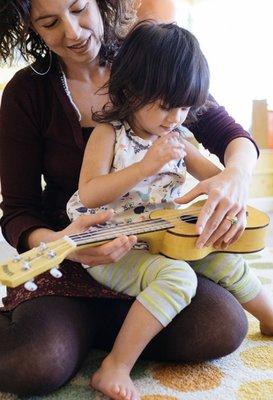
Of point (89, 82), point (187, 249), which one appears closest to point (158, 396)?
point (187, 249)

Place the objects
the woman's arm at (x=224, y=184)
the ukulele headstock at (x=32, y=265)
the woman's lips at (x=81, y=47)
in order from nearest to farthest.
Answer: the ukulele headstock at (x=32, y=265) → the woman's arm at (x=224, y=184) → the woman's lips at (x=81, y=47)

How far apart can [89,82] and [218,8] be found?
4.84 ft

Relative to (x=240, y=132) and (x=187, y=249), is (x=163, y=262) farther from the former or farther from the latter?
(x=240, y=132)

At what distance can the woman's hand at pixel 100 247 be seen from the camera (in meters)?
0.89

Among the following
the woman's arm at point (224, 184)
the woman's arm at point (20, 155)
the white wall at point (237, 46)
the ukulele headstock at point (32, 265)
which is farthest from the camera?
the white wall at point (237, 46)

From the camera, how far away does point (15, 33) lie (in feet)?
3.84

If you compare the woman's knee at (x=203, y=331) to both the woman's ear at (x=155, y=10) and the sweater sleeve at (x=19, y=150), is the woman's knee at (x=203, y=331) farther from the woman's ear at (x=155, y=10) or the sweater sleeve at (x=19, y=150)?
the woman's ear at (x=155, y=10)

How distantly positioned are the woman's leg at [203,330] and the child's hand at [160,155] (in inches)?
11.4

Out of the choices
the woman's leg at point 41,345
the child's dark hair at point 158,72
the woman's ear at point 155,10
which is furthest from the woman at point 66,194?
the woman's ear at point 155,10

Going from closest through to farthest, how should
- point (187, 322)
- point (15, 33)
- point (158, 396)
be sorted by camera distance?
point (158, 396) < point (187, 322) < point (15, 33)

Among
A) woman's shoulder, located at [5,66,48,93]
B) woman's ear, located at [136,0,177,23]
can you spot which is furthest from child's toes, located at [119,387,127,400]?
woman's ear, located at [136,0,177,23]

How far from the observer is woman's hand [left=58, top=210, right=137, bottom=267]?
0.89 meters

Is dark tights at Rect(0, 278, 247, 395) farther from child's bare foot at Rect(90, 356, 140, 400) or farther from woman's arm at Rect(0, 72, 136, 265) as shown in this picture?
woman's arm at Rect(0, 72, 136, 265)

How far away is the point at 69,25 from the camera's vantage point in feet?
3.47
